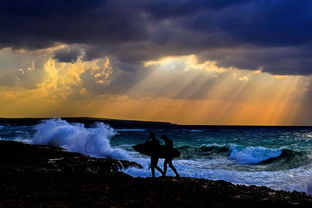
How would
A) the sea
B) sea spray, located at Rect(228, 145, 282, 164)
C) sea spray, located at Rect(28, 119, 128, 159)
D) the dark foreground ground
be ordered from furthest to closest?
sea spray, located at Rect(228, 145, 282, 164)
sea spray, located at Rect(28, 119, 128, 159)
the sea
the dark foreground ground

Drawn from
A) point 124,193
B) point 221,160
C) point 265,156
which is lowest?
point 221,160

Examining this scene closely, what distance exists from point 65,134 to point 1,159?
20.9 metres

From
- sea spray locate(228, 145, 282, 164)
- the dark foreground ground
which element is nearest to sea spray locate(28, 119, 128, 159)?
sea spray locate(228, 145, 282, 164)

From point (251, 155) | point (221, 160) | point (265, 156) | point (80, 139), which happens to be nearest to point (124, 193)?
point (221, 160)

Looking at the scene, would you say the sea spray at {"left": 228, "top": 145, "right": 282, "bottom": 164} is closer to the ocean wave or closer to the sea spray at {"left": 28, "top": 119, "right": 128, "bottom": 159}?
the ocean wave

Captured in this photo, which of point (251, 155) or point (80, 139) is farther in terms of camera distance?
point (80, 139)

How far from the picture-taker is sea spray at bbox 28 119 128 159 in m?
33.4

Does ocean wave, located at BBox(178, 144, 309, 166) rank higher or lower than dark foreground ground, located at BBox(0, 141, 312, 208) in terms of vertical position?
lower

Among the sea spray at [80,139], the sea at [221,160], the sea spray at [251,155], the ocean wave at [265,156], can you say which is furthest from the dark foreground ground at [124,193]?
the sea spray at [251,155]

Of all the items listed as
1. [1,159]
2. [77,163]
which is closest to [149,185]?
[77,163]

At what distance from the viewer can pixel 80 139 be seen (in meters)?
38.0

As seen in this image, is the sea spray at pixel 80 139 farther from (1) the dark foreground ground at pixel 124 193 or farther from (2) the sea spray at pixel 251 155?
(1) the dark foreground ground at pixel 124 193

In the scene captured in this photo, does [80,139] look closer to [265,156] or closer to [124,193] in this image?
[265,156]

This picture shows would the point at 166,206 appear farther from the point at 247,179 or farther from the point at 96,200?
the point at 247,179
